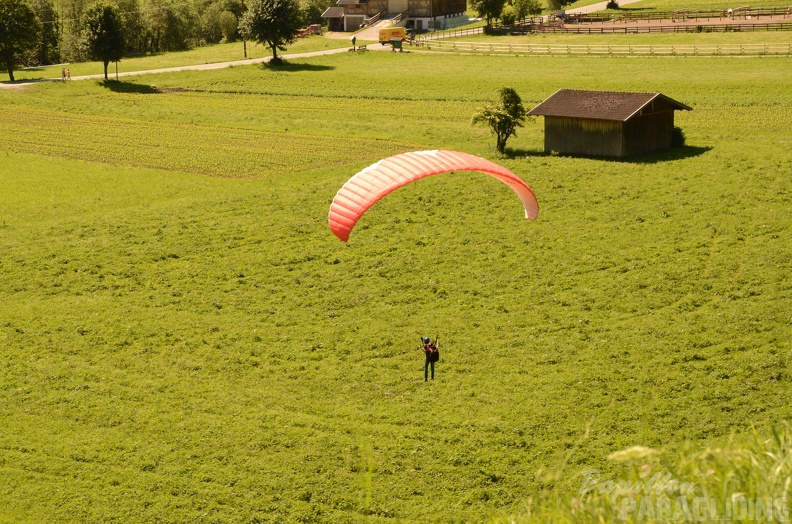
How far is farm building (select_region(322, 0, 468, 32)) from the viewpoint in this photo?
122 meters

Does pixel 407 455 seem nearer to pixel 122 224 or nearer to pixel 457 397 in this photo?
pixel 457 397

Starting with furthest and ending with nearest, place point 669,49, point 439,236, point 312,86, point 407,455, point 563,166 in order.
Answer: point 669,49 → point 312,86 → point 563,166 → point 439,236 → point 407,455

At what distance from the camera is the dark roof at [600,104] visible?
5053 cm

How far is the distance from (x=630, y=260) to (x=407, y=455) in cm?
1556

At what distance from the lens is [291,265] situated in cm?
3709

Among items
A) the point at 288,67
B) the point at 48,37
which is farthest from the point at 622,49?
the point at 48,37

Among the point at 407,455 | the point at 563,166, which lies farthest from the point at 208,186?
the point at 407,455

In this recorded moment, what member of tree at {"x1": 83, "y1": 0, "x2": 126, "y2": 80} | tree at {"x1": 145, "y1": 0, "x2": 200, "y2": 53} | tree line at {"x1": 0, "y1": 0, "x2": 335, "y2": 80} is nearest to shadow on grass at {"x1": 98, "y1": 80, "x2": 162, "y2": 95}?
tree at {"x1": 83, "y1": 0, "x2": 126, "y2": 80}

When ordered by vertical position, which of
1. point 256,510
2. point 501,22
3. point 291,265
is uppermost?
point 501,22

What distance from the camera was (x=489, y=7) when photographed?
113m

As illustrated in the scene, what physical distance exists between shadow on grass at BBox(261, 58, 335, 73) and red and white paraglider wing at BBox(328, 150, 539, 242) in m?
72.1

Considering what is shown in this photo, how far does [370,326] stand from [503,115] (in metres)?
25.0

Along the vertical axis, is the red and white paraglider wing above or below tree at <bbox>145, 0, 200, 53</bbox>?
below

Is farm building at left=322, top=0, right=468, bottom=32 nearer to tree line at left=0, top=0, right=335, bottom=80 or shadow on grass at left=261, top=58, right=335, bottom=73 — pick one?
tree line at left=0, top=0, right=335, bottom=80
